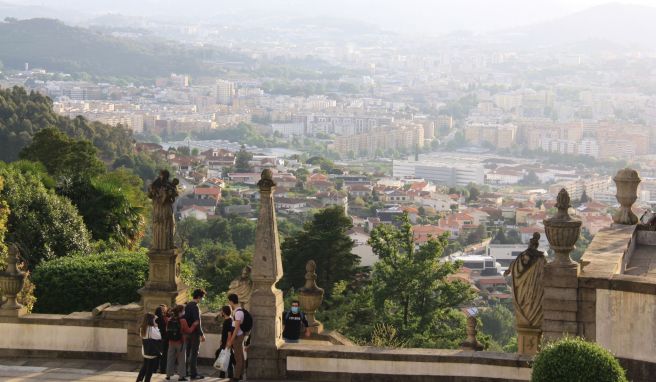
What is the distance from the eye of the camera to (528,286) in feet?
30.7

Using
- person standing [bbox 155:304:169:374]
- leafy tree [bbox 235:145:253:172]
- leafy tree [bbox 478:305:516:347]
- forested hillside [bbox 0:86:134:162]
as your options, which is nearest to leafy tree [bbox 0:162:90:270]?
person standing [bbox 155:304:169:374]

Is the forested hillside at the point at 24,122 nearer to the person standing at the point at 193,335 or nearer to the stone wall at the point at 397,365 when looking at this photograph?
the person standing at the point at 193,335

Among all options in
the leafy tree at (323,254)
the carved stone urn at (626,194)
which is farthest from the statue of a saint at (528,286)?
the leafy tree at (323,254)

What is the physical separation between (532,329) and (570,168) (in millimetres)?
186302

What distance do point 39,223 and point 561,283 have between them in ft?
51.4

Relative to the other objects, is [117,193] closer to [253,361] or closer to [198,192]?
[253,361]

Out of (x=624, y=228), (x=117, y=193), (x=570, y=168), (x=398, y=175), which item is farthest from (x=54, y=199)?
(x=570, y=168)

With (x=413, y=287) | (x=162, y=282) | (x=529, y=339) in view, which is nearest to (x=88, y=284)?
(x=162, y=282)

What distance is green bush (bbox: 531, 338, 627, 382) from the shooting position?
24.2 feet

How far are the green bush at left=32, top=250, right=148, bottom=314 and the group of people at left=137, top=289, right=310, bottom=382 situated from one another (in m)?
9.04

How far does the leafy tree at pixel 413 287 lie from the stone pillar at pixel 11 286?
577 inches

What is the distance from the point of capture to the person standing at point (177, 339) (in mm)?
9461

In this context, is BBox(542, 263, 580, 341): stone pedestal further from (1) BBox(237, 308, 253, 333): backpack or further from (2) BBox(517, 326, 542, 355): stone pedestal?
(1) BBox(237, 308, 253, 333): backpack

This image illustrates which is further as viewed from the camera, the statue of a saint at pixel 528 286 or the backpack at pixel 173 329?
the backpack at pixel 173 329
